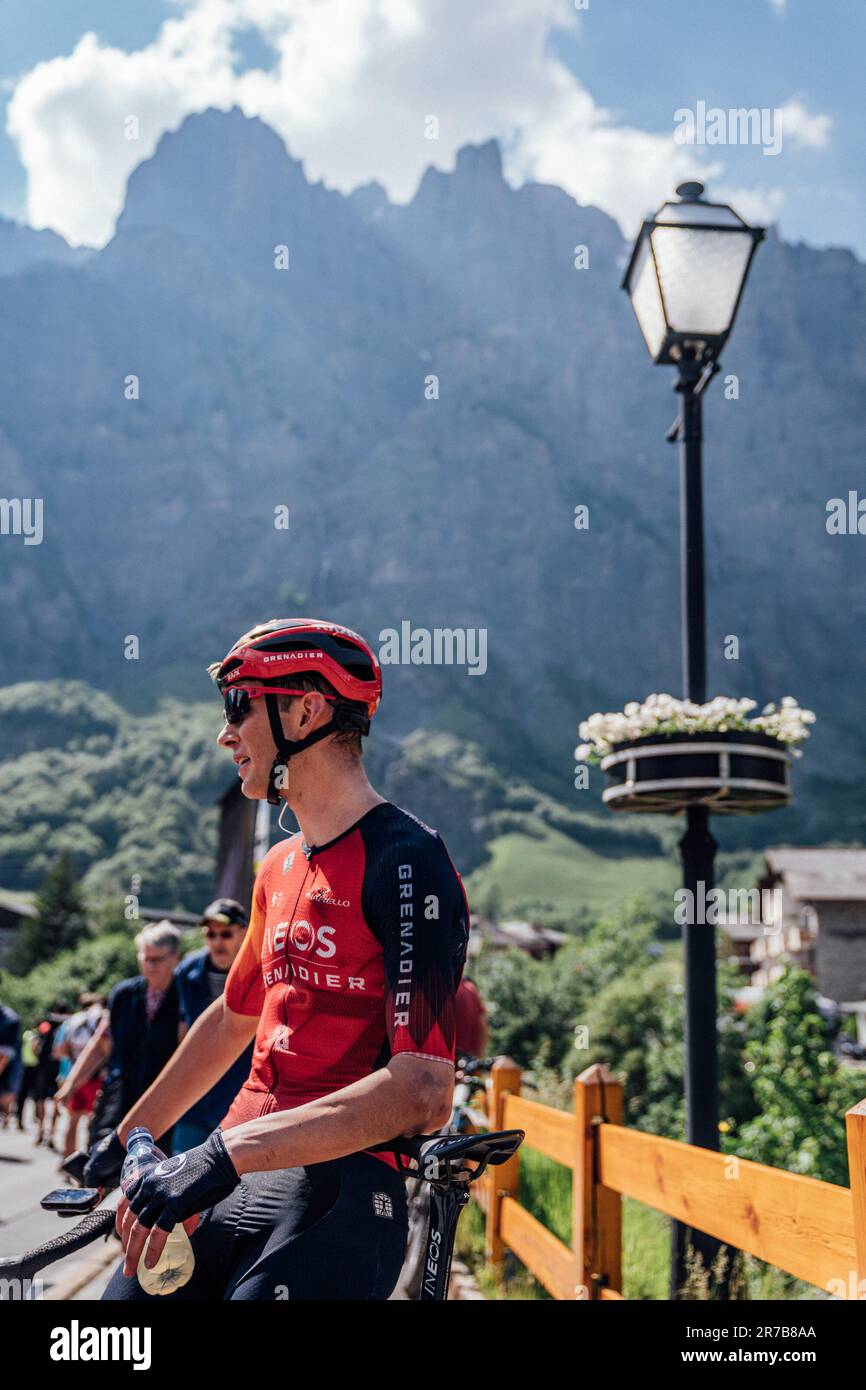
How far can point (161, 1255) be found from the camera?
1878 mm

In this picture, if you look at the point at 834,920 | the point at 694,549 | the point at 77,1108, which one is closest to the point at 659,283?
the point at 694,549

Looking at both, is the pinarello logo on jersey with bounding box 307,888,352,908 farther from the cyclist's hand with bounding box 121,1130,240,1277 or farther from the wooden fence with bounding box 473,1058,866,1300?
the wooden fence with bounding box 473,1058,866,1300

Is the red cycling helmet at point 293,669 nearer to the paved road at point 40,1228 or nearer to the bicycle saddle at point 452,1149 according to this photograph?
the bicycle saddle at point 452,1149

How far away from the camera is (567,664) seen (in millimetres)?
197250

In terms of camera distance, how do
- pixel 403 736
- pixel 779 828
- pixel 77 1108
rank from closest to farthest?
pixel 77 1108, pixel 779 828, pixel 403 736

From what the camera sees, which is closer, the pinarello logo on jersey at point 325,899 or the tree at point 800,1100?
the pinarello logo on jersey at point 325,899

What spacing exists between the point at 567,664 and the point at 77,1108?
187639 mm

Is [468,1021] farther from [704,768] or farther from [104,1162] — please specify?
[104,1162]

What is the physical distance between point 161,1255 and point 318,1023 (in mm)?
446

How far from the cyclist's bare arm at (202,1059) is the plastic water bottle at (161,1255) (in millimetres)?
552

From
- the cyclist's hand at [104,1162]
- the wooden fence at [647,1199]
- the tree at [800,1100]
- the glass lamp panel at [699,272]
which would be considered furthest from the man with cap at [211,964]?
the tree at [800,1100]

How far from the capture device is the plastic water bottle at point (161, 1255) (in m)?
1.88
